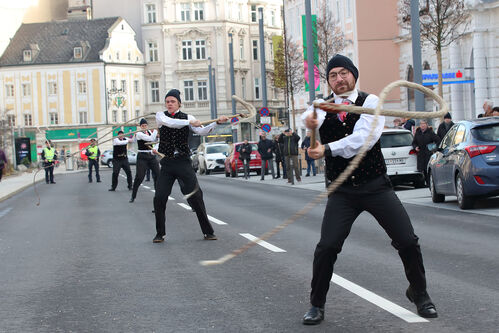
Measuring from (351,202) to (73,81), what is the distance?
306ft

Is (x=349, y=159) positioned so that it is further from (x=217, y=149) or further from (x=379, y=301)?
(x=217, y=149)

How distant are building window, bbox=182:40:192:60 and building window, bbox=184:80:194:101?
259cm

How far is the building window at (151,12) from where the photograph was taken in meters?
99.2

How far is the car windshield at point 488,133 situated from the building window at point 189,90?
83.9 meters

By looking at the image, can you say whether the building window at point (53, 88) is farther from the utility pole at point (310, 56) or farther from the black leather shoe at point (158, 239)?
the black leather shoe at point (158, 239)

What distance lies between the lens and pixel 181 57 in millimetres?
98938

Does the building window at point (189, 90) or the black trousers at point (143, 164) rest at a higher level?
the building window at point (189, 90)

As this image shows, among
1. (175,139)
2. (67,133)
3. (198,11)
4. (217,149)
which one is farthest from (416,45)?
(67,133)

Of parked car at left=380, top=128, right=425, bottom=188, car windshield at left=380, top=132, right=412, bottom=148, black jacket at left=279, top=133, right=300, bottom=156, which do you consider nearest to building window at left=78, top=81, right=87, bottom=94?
black jacket at left=279, top=133, right=300, bottom=156

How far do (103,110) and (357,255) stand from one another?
87.6 m

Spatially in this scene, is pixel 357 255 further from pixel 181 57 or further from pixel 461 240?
pixel 181 57

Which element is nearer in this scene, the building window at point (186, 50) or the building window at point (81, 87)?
the building window at point (81, 87)

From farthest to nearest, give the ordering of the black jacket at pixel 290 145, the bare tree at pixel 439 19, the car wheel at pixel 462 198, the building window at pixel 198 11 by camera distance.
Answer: the building window at pixel 198 11, the black jacket at pixel 290 145, the bare tree at pixel 439 19, the car wheel at pixel 462 198

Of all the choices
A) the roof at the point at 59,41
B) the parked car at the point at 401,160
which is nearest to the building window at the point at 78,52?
the roof at the point at 59,41
